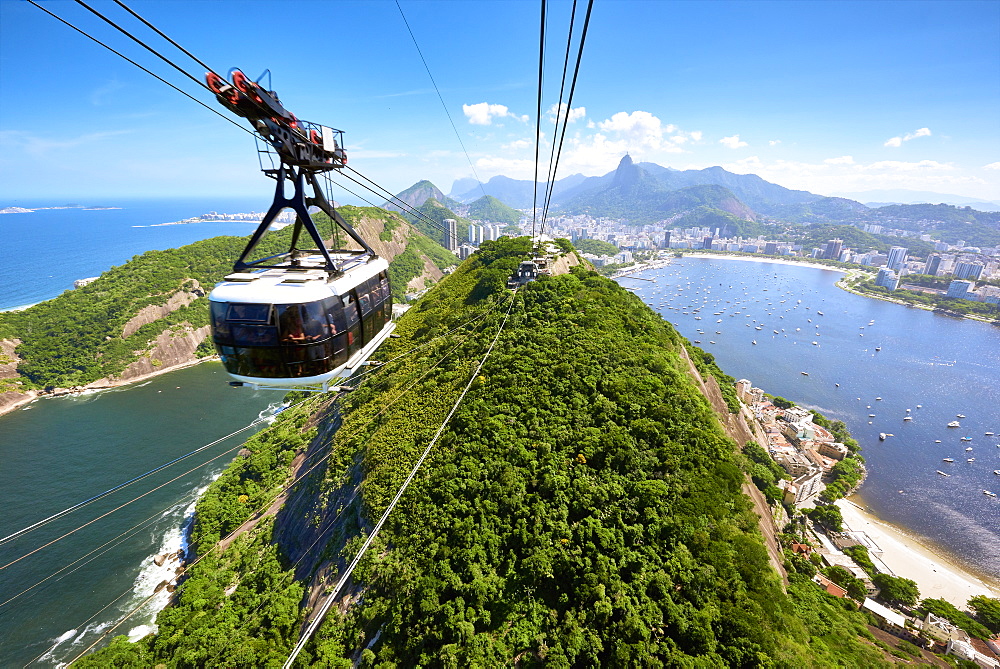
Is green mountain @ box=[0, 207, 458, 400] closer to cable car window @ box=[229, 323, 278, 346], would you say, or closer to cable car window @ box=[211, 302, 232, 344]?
cable car window @ box=[211, 302, 232, 344]

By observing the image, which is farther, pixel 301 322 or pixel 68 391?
pixel 68 391

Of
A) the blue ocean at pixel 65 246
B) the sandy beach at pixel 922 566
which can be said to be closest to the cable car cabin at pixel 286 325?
the sandy beach at pixel 922 566

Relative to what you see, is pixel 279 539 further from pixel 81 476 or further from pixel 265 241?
pixel 265 241

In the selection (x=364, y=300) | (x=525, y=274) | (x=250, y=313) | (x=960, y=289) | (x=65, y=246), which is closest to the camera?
(x=250, y=313)

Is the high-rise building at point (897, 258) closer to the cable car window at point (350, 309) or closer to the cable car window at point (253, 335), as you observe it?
the cable car window at point (350, 309)

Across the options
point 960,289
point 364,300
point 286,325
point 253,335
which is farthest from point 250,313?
point 960,289

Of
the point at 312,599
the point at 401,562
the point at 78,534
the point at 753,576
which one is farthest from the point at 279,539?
the point at 753,576

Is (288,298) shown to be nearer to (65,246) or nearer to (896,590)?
(896,590)

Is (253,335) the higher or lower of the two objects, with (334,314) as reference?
lower
